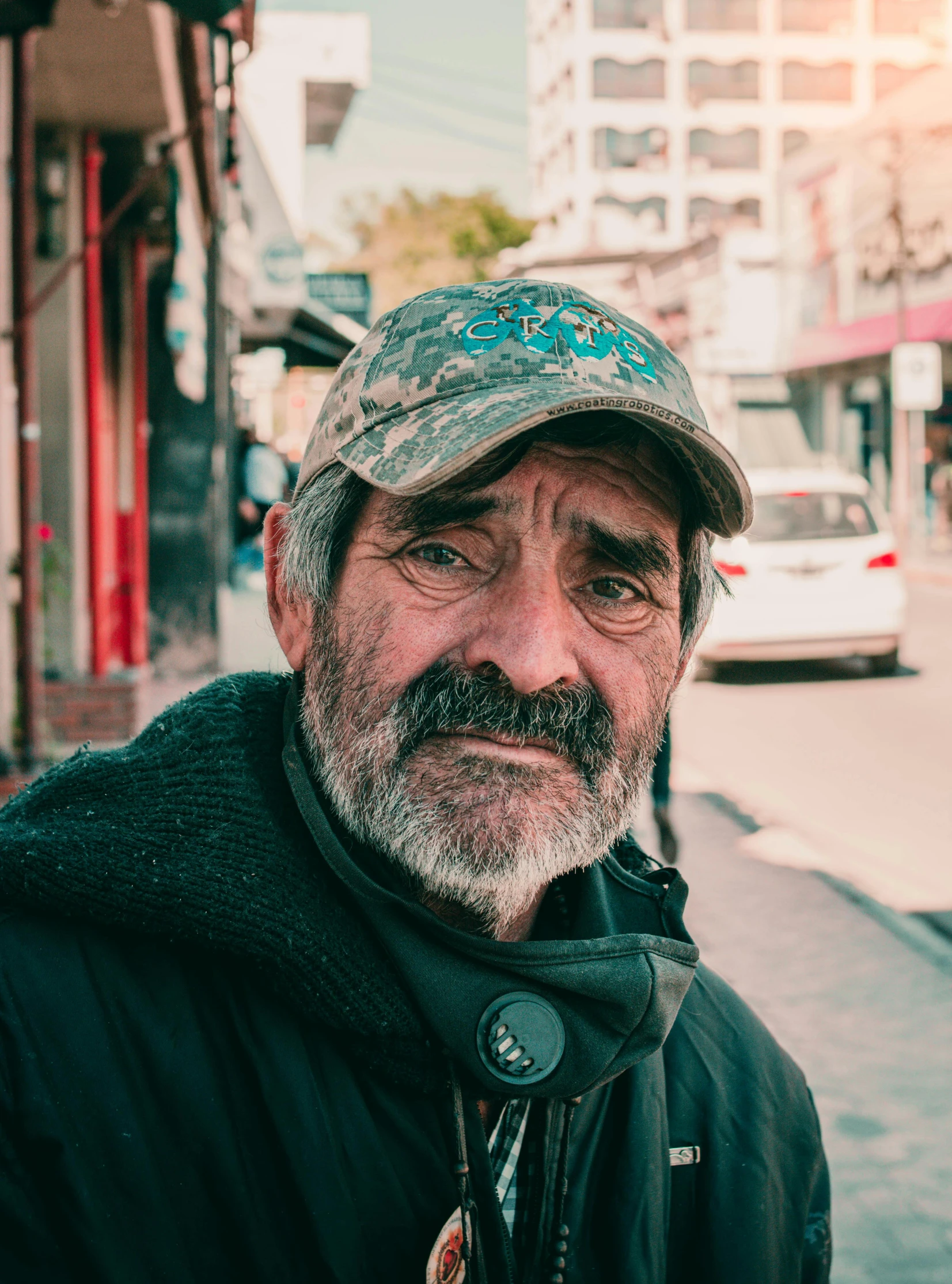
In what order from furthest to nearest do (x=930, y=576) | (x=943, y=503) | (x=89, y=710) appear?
(x=943, y=503) < (x=930, y=576) < (x=89, y=710)

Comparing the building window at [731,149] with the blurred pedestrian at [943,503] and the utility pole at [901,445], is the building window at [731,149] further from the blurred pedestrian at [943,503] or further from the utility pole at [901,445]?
the blurred pedestrian at [943,503]

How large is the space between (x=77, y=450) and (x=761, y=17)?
224 ft

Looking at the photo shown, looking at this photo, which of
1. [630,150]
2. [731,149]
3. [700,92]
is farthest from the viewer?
[731,149]

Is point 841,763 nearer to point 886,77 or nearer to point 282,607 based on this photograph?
point 282,607

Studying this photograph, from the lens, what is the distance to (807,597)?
1105 centimetres

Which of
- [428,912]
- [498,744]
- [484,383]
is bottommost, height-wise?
[428,912]

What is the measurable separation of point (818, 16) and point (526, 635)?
77087 millimetres

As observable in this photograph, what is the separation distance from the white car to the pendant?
384 inches

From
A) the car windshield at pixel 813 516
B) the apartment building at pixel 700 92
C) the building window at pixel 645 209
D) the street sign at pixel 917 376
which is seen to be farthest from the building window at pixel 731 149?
the car windshield at pixel 813 516

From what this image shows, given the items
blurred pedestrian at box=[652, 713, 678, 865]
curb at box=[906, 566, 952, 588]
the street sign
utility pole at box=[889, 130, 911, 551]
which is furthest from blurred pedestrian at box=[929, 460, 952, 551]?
blurred pedestrian at box=[652, 713, 678, 865]

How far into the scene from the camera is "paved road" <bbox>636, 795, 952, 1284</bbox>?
3.16 meters

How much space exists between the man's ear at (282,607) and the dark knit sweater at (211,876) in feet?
0.82

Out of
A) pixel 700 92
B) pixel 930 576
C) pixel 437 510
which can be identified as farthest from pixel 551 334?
pixel 700 92

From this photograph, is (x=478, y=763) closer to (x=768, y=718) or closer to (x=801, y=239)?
(x=768, y=718)
